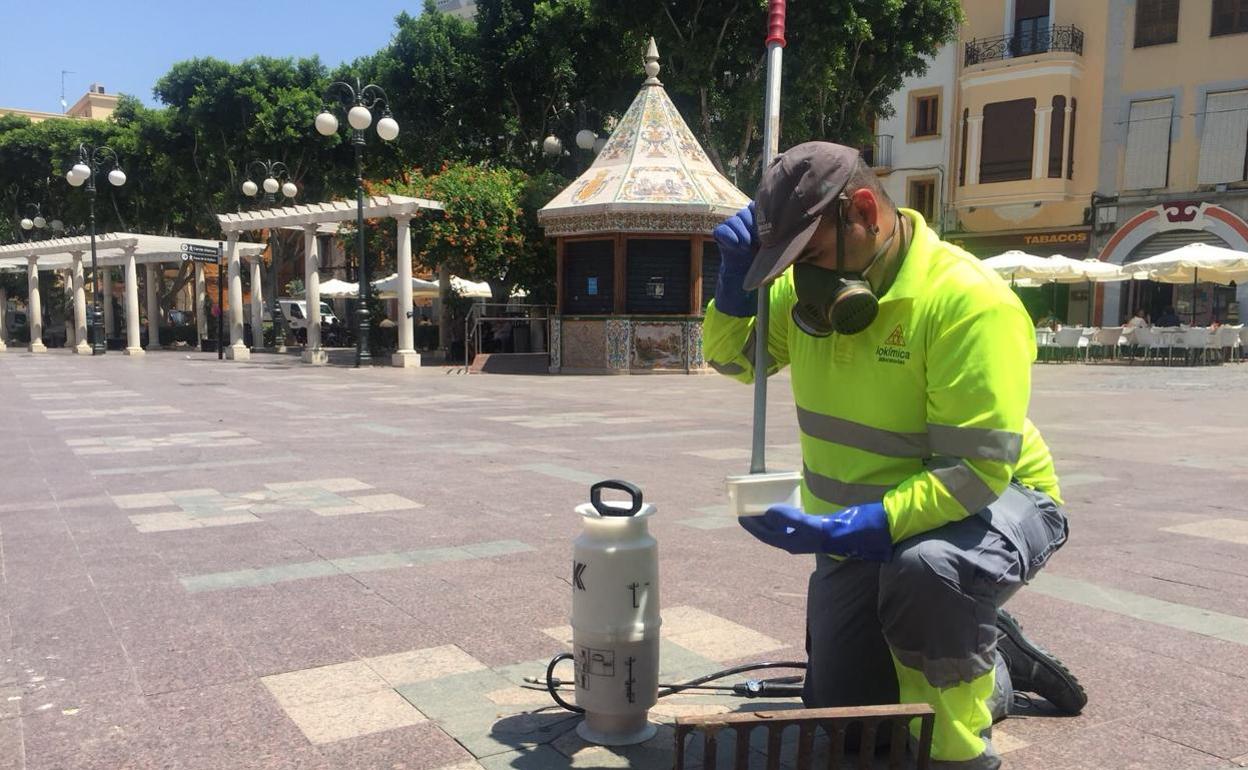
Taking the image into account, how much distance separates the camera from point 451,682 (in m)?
3.14

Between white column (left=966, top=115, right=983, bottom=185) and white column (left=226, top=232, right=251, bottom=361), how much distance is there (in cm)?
2153

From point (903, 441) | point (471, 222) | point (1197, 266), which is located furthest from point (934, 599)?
point (1197, 266)

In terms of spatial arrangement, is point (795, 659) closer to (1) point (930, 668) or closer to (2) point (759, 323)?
(1) point (930, 668)

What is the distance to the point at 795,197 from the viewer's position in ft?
7.18

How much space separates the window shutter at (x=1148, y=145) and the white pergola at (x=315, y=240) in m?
19.5

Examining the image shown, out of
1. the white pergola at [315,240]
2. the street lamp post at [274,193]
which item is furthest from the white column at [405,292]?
the street lamp post at [274,193]

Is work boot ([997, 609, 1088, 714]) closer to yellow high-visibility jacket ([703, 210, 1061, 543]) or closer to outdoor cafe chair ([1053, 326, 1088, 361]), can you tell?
yellow high-visibility jacket ([703, 210, 1061, 543])

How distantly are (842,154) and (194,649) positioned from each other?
9.11 feet

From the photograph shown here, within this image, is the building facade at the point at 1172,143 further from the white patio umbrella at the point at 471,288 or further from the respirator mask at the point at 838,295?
the respirator mask at the point at 838,295

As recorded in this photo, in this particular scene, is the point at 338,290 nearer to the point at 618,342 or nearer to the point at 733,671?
the point at 618,342

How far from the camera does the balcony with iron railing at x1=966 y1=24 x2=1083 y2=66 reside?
27781 mm

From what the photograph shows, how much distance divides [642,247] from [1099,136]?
16.6 metres

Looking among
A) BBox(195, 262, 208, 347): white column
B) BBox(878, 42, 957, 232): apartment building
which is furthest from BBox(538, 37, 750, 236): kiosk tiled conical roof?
BBox(195, 262, 208, 347): white column

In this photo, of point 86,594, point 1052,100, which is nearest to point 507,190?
point 1052,100
